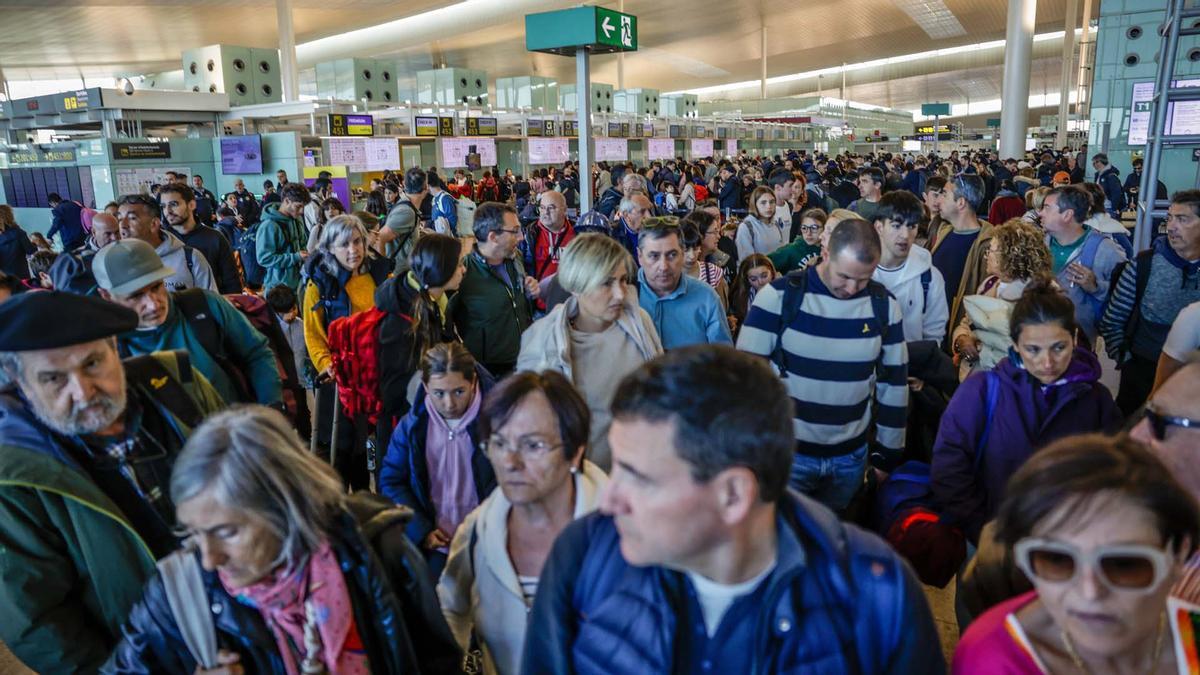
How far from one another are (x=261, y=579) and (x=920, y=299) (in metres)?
3.27

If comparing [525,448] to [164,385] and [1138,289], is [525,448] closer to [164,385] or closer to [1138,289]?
[164,385]

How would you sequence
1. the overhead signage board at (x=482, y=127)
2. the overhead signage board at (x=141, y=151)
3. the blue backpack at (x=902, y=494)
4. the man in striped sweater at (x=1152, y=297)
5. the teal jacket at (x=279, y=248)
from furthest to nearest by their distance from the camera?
1. the overhead signage board at (x=482, y=127)
2. the overhead signage board at (x=141, y=151)
3. the teal jacket at (x=279, y=248)
4. the man in striped sweater at (x=1152, y=297)
5. the blue backpack at (x=902, y=494)

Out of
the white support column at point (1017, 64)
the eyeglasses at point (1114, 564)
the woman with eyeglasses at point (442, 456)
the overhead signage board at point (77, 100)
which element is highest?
the white support column at point (1017, 64)

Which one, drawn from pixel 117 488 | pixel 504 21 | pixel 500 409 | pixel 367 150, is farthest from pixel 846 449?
pixel 504 21

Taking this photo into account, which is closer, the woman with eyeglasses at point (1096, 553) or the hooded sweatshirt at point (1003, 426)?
the woman with eyeglasses at point (1096, 553)

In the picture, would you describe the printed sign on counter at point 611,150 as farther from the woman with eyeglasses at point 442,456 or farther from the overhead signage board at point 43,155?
the woman with eyeglasses at point 442,456

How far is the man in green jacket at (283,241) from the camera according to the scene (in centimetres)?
575

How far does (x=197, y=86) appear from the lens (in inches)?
580

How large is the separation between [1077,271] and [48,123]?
16.3 metres

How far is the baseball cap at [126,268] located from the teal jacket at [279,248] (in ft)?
9.03


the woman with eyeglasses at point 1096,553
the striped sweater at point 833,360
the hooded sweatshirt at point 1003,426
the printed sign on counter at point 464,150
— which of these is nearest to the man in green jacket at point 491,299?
the striped sweater at point 833,360

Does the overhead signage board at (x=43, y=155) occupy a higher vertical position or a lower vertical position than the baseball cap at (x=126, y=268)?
higher

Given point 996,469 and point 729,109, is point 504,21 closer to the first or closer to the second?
point 729,109

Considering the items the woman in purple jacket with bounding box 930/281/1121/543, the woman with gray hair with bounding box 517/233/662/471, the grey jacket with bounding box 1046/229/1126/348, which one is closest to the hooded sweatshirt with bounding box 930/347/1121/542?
the woman in purple jacket with bounding box 930/281/1121/543
